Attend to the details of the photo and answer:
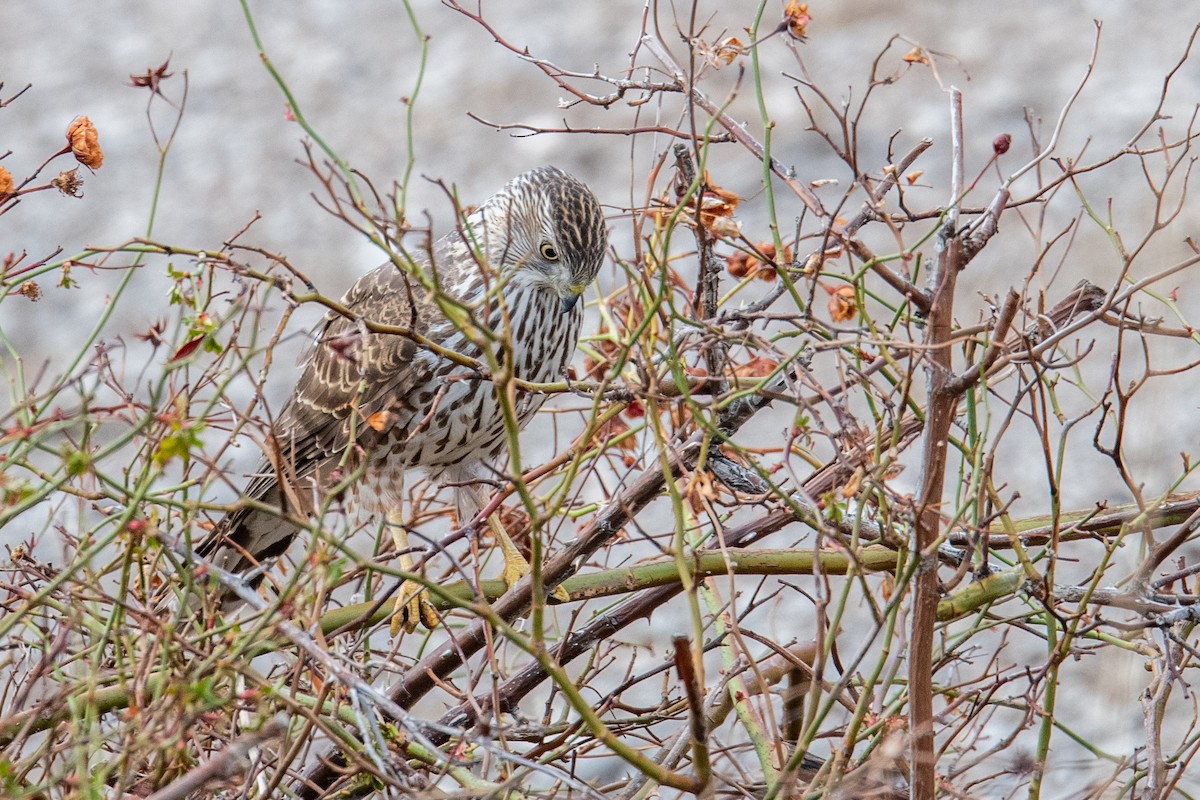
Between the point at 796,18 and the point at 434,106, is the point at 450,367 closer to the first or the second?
the point at 796,18

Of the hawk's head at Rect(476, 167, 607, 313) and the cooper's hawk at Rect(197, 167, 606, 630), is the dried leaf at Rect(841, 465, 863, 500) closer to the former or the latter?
the cooper's hawk at Rect(197, 167, 606, 630)

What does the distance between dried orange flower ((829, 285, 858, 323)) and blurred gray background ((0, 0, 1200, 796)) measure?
321 cm

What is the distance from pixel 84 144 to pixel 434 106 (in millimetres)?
6029

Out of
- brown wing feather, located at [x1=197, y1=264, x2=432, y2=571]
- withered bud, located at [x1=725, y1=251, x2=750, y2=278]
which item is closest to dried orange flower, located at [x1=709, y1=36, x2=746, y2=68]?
withered bud, located at [x1=725, y1=251, x2=750, y2=278]

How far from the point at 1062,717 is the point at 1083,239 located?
2.13 meters

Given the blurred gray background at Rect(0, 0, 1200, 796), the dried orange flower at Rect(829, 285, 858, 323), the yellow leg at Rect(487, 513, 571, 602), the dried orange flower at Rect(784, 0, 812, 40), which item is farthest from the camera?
the blurred gray background at Rect(0, 0, 1200, 796)

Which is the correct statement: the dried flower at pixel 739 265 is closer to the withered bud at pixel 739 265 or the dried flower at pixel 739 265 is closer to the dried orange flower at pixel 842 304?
the withered bud at pixel 739 265

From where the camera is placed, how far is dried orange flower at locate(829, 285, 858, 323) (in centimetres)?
261

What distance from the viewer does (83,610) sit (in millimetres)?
1957

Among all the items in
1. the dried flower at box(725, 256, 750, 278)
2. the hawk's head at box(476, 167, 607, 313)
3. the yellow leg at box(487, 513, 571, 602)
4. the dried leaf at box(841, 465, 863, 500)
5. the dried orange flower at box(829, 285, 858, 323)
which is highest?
the hawk's head at box(476, 167, 607, 313)

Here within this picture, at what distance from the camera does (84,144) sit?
7.13 feet

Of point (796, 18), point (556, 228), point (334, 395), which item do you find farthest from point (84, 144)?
point (334, 395)

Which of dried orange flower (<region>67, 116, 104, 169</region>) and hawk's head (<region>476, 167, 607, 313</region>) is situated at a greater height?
hawk's head (<region>476, 167, 607, 313</region>)

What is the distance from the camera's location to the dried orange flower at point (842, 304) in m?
2.61
